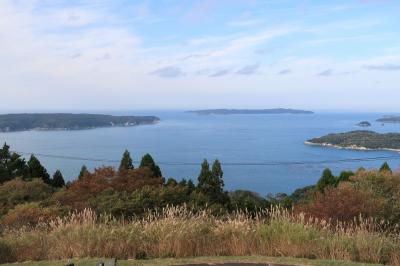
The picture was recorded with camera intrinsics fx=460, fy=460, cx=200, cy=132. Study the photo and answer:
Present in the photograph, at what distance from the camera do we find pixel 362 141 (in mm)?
98938

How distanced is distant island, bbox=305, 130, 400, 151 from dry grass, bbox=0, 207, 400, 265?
312 ft

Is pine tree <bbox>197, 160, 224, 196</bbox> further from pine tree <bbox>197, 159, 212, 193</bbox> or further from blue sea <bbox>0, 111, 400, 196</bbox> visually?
blue sea <bbox>0, 111, 400, 196</bbox>

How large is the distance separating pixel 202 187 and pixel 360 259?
90.0 feet

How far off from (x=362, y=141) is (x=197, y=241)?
329 feet

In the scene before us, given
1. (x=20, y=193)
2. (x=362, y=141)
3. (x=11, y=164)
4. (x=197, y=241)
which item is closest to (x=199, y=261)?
(x=197, y=241)

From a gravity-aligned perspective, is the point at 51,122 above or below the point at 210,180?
above

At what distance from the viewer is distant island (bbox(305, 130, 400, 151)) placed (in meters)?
95.0

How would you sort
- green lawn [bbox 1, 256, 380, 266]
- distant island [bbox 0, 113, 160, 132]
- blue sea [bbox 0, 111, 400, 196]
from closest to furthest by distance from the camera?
1. green lawn [bbox 1, 256, 380, 266]
2. blue sea [bbox 0, 111, 400, 196]
3. distant island [bbox 0, 113, 160, 132]

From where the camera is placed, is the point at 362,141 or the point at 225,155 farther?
Result: the point at 362,141

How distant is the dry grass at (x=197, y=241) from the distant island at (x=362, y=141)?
9498cm

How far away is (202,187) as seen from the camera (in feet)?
104

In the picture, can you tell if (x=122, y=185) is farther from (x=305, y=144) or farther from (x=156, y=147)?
(x=305, y=144)

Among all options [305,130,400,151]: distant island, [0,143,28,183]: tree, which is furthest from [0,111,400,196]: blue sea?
[0,143,28,183]: tree

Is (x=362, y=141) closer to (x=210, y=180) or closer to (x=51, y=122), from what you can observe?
(x=210, y=180)
